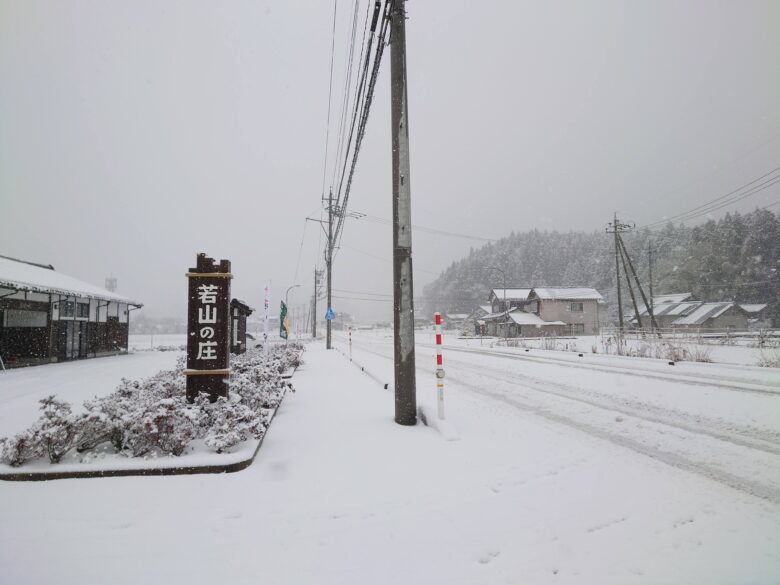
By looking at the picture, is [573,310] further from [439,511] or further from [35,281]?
[439,511]

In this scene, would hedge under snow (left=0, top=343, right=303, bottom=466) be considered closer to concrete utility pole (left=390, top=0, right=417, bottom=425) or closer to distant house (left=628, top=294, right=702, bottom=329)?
concrete utility pole (left=390, top=0, right=417, bottom=425)

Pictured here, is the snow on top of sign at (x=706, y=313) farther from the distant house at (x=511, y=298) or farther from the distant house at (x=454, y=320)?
the distant house at (x=454, y=320)

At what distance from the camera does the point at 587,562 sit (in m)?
2.46

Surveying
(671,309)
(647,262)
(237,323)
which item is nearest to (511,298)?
(671,309)

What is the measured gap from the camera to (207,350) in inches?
231

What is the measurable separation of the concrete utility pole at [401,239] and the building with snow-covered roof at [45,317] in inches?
634

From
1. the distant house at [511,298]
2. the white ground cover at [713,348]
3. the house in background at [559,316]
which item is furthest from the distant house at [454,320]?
the white ground cover at [713,348]

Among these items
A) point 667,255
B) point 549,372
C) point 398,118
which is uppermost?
point 667,255

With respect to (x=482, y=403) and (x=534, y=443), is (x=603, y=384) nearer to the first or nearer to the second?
(x=482, y=403)

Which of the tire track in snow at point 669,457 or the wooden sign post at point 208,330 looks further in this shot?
the wooden sign post at point 208,330

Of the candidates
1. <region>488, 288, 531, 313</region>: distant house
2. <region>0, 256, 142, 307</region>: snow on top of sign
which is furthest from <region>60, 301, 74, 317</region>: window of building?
<region>488, 288, 531, 313</region>: distant house

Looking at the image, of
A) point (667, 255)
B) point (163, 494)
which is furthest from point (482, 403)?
point (667, 255)

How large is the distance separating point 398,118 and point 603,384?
7759mm

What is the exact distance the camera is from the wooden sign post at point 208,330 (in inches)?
229
